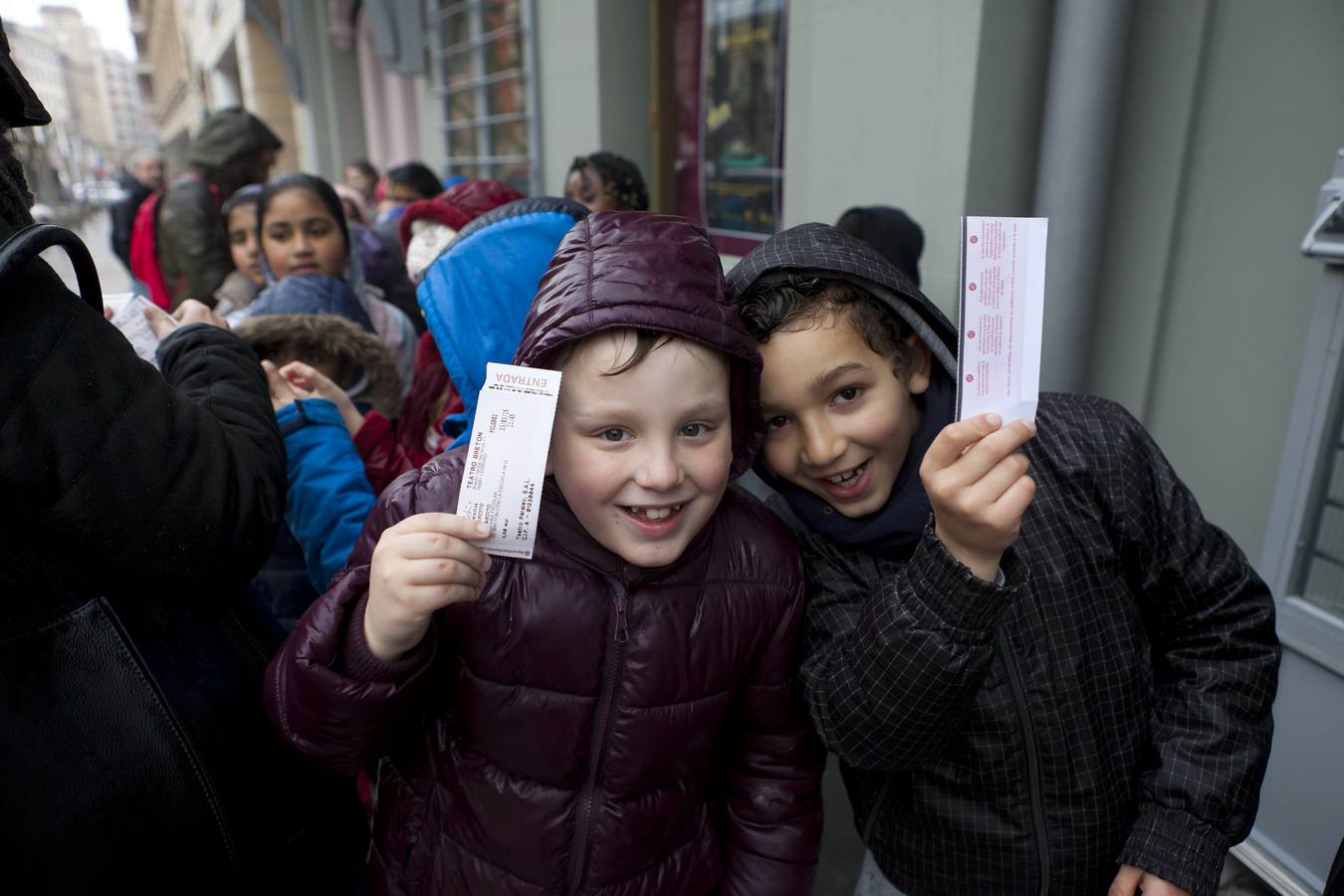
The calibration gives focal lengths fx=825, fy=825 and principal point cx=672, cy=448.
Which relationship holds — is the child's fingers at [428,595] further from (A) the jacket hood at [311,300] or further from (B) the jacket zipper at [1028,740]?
(A) the jacket hood at [311,300]

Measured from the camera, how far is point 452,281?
5.09ft

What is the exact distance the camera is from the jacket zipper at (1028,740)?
3.82 feet

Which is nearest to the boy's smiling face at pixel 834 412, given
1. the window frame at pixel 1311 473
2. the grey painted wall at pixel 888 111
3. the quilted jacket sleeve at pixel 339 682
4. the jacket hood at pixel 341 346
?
the quilted jacket sleeve at pixel 339 682

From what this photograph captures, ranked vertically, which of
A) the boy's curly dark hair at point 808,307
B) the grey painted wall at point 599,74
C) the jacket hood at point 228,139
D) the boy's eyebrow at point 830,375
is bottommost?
the boy's eyebrow at point 830,375

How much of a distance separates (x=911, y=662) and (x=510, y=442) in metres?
0.54

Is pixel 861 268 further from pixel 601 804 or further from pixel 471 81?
pixel 471 81

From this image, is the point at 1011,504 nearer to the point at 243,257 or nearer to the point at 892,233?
the point at 892,233

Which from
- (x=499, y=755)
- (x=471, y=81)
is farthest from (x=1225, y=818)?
(x=471, y=81)

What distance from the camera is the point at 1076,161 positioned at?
8.80 feet

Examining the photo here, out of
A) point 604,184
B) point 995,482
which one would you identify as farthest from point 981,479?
point 604,184

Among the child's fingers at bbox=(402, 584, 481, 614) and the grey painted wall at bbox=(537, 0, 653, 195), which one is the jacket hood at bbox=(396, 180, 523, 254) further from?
the grey painted wall at bbox=(537, 0, 653, 195)

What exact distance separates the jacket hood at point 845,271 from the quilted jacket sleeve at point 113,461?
73cm

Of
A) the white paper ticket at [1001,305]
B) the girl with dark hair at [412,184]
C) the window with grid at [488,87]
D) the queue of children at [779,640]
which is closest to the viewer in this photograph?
the white paper ticket at [1001,305]

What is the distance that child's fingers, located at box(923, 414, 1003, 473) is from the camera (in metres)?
0.90
